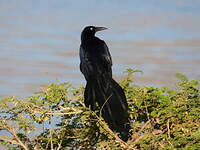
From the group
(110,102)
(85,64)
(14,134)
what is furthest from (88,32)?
(14,134)

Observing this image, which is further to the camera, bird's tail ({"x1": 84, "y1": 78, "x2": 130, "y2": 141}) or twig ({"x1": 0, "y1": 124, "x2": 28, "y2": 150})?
bird's tail ({"x1": 84, "y1": 78, "x2": 130, "y2": 141})

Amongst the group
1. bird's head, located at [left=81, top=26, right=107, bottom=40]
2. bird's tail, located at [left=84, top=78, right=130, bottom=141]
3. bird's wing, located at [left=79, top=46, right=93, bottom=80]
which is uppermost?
bird's head, located at [left=81, top=26, right=107, bottom=40]

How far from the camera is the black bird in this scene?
8344 millimetres

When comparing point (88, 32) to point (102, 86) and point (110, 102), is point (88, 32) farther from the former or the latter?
point (110, 102)

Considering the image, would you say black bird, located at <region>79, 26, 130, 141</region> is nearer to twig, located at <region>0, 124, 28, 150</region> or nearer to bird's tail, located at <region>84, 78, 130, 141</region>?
bird's tail, located at <region>84, 78, 130, 141</region>

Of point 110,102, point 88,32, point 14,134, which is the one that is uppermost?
point 88,32

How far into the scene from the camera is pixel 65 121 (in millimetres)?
8414

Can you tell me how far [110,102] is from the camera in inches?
340

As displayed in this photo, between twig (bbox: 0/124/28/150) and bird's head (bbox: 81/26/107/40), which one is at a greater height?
bird's head (bbox: 81/26/107/40)

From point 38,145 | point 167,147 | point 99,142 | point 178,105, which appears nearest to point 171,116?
point 178,105

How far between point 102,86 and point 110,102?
1.82 ft

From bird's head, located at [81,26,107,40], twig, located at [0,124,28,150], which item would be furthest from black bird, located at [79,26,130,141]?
twig, located at [0,124,28,150]

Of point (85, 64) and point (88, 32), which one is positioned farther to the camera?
point (88, 32)

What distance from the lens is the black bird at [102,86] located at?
834 cm
